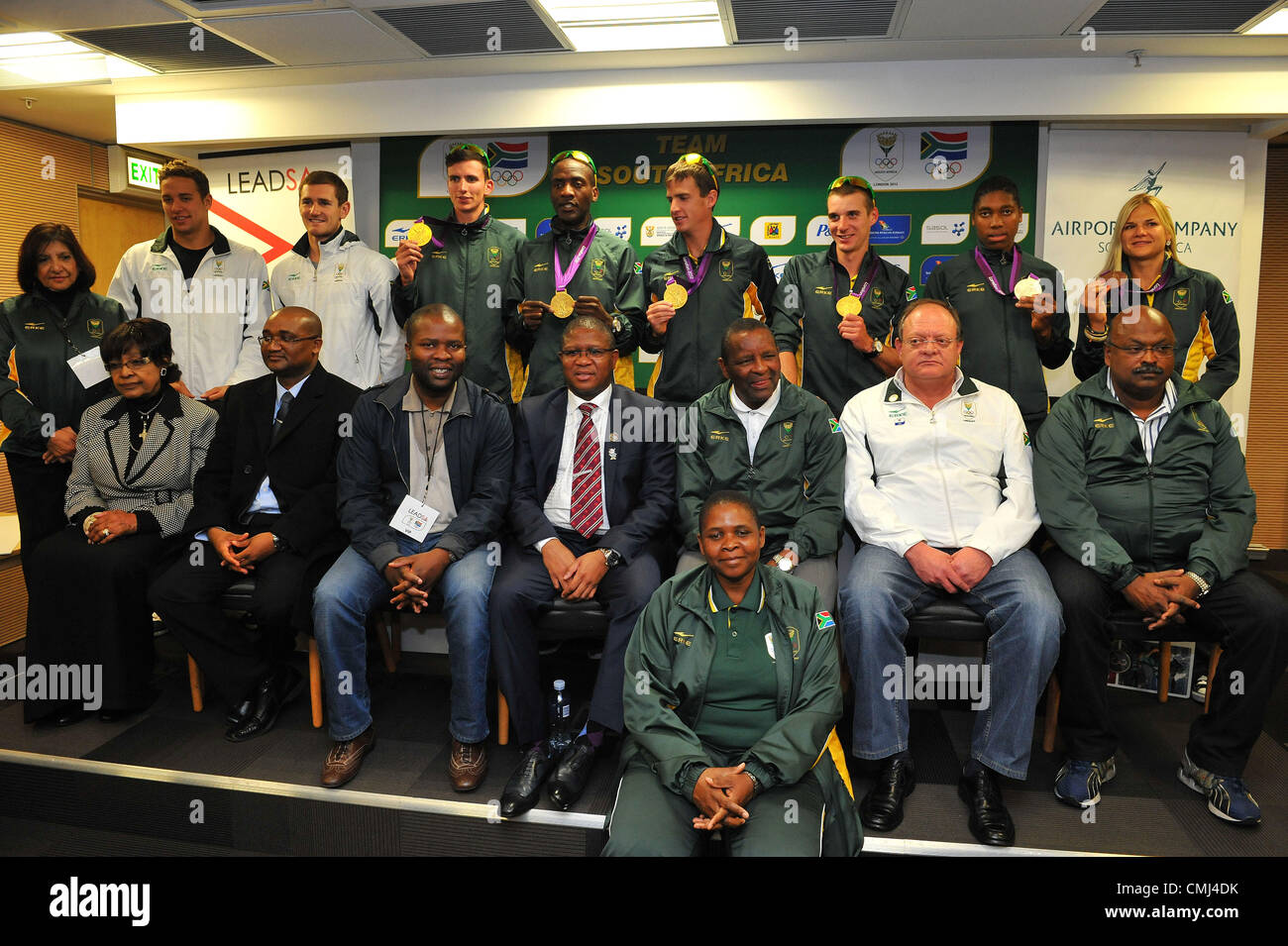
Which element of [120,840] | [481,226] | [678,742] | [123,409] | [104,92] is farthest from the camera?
[104,92]

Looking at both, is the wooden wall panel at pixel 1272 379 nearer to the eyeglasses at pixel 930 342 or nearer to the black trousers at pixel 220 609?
the eyeglasses at pixel 930 342

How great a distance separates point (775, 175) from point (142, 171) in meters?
5.23

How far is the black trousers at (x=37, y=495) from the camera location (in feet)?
12.9

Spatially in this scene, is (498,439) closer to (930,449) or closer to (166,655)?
(930,449)

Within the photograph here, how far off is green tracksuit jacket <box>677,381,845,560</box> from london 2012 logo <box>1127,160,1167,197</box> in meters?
3.00

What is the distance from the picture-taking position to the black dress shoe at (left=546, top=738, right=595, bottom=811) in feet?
8.83

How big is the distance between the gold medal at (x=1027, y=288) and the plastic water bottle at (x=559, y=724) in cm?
256

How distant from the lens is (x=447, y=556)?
10.1 ft

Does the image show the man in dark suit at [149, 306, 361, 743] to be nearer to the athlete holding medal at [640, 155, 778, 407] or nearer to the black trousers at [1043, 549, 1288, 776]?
the athlete holding medal at [640, 155, 778, 407]

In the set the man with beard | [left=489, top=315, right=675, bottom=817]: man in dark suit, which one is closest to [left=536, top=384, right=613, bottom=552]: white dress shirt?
[left=489, top=315, right=675, bottom=817]: man in dark suit

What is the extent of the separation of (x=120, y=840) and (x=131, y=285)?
9.10ft

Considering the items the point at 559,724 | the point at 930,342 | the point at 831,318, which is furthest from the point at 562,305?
the point at 559,724

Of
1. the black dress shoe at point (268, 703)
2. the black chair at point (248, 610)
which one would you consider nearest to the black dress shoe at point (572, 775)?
the black chair at point (248, 610)

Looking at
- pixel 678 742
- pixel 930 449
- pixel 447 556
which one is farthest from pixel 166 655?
pixel 930 449
